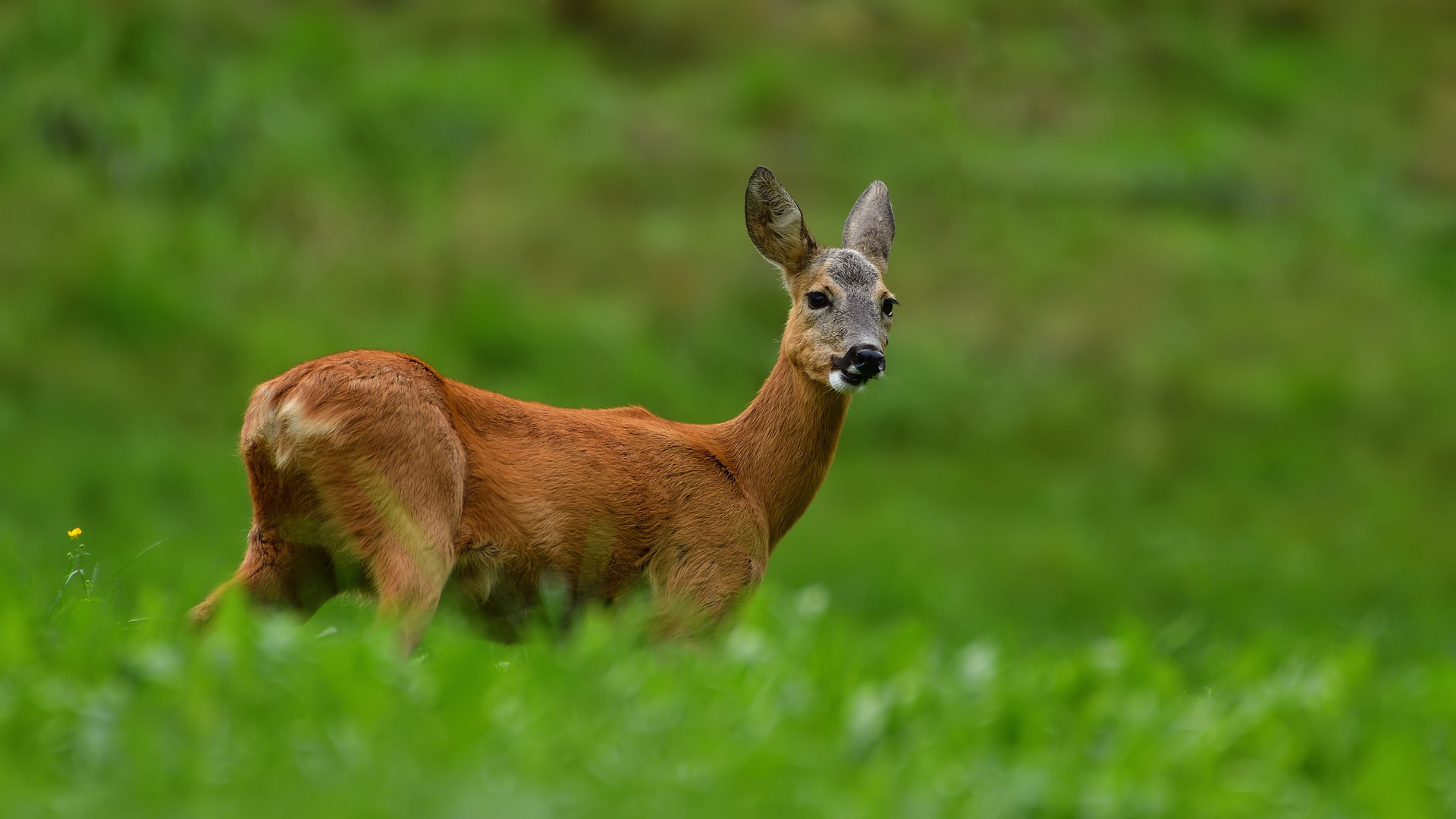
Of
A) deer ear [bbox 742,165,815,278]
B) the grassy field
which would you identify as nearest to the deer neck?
deer ear [bbox 742,165,815,278]

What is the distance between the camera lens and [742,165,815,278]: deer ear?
22.2 feet

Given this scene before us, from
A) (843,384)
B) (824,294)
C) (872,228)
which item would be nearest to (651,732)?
(843,384)

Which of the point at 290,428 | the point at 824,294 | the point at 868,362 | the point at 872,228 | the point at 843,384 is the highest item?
the point at 872,228

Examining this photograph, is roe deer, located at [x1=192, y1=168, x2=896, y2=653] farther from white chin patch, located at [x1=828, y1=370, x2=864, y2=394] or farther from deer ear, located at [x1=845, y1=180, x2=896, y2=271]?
deer ear, located at [x1=845, y1=180, x2=896, y2=271]

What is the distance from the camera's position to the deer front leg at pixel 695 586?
559cm

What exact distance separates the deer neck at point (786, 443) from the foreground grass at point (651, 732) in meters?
1.55

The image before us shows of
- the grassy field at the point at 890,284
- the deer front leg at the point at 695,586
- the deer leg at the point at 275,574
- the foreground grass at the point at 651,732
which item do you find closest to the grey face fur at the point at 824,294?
the deer front leg at the point at 695,586

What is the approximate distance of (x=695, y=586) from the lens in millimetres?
5637

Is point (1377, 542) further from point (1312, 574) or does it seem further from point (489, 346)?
point (489, 346)

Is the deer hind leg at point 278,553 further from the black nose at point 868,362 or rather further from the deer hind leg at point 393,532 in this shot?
the black nose at point 868,362

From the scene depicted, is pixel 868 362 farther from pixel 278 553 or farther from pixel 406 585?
pixel 278 553

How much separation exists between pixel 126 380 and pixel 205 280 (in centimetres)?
131

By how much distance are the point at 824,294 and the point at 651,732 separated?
3.09m

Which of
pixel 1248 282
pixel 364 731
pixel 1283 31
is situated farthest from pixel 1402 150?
pixel 364 731
